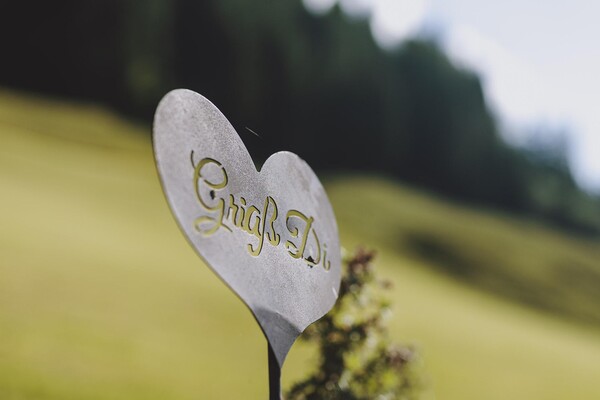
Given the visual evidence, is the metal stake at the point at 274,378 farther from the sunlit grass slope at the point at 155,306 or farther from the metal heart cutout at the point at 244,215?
the sunlit grass slope at the point at 155,306

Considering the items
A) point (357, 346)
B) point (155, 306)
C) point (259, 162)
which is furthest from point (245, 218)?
point (259, 162)

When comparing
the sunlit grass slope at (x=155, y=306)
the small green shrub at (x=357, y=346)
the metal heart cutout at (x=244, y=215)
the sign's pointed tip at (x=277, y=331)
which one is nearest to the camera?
the metal heart cutout at (x=244, y=215)

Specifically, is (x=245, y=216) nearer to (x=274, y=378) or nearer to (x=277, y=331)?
(x=277, y=331)

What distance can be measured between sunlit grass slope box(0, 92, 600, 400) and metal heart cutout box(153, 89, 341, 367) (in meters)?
4.57

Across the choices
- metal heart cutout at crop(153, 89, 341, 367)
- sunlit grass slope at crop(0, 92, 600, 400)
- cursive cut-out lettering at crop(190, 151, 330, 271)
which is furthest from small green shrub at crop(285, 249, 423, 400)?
sunlit grass slope at crop(0, 92, 600, 400)

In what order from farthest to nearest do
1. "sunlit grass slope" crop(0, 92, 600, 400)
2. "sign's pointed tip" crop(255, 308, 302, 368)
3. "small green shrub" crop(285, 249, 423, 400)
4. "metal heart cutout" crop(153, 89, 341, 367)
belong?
"sunlit grass slope" crop(0, 92, 600, 400)
"small green shrub" crop(285, 249, 423, 400)
"sign's pointed tip" crop(255, 308, 302, 368)
"metal heart cutout" crop(153, 89, 341, 367)

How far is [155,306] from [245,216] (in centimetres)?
1070

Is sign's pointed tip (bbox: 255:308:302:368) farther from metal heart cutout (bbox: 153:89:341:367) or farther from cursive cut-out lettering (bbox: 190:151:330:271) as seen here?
cursive cut-out lettering (bbox: 190:151:330:271)

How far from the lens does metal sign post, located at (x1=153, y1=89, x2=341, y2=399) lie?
252 centimetres

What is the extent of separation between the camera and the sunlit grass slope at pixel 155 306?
877 cm

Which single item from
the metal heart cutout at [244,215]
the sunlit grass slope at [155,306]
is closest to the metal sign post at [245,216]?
the metal heart cutout at [244,215]

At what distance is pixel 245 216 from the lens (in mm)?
2812

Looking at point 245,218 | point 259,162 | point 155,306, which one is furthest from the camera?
point 259,162

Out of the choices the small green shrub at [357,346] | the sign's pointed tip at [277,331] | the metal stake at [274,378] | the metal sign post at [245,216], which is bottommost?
the small green shrub at [357,346]
